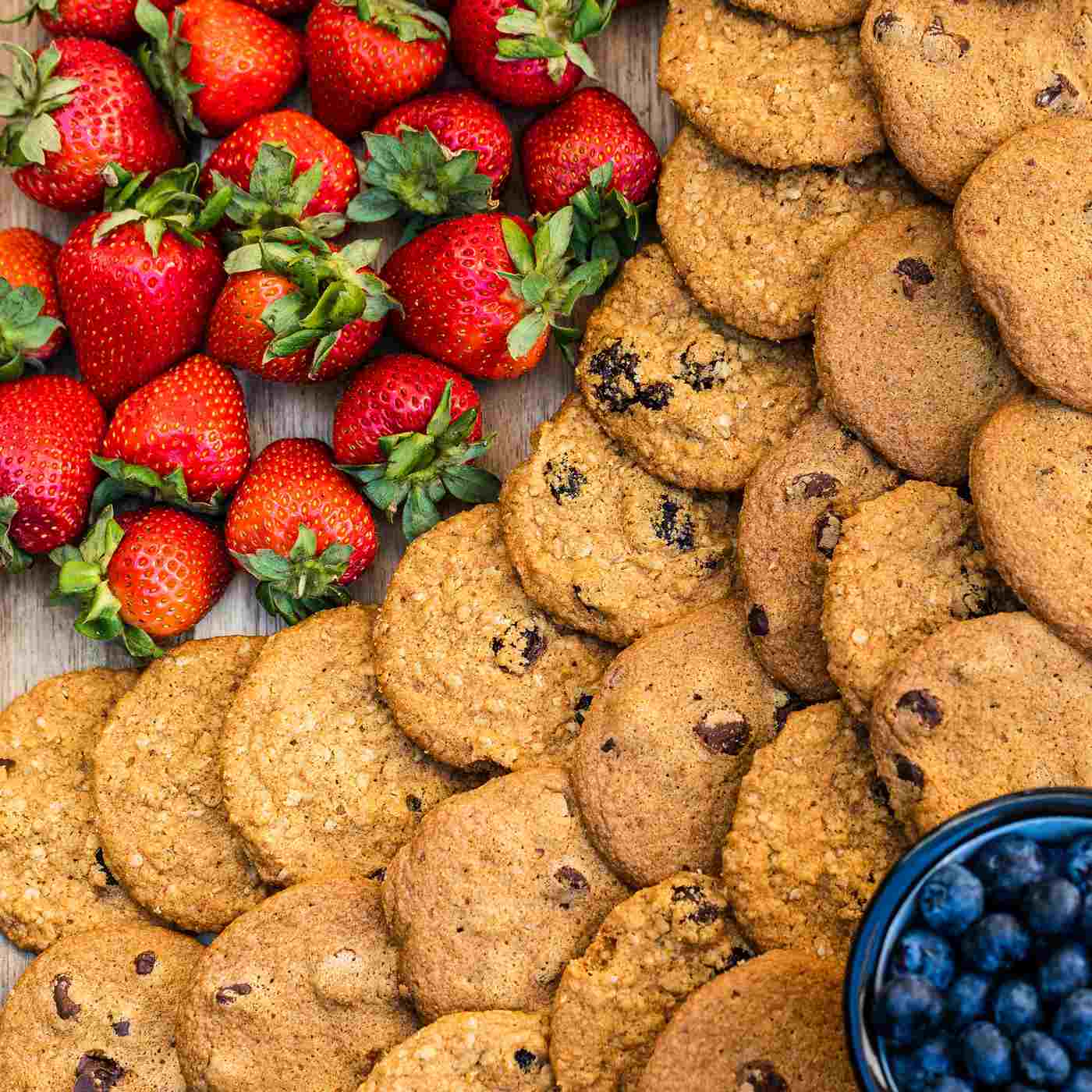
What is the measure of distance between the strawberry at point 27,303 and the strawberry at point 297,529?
44 centimetres

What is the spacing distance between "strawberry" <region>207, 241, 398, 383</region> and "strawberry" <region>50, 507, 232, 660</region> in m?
0.33

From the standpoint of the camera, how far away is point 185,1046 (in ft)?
6.80

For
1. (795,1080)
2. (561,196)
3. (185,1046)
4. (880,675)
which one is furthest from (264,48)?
(795,1080)

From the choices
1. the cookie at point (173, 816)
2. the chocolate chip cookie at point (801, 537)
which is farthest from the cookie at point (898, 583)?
the cookie at point (173, 816)

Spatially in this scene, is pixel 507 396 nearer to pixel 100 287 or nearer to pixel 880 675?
pixel 100 287

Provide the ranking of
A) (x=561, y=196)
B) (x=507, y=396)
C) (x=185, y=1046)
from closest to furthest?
(x=185, y=1046) < (x=561, y=196) < (x=507, y=396)

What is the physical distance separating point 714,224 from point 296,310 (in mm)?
687

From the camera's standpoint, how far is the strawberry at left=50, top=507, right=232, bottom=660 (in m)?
2.21

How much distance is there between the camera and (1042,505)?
176 cm

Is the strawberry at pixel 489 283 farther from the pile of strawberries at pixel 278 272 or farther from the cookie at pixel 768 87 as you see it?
the cookie at pixel 768 87

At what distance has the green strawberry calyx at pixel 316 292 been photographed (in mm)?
2115

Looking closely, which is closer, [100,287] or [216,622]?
[100,287]

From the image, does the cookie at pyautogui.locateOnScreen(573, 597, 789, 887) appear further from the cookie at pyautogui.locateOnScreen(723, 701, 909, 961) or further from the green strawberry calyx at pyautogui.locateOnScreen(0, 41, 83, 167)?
the green strawberry calyx at pyautogui.locateOnScreen(0, 41, 83, 167)

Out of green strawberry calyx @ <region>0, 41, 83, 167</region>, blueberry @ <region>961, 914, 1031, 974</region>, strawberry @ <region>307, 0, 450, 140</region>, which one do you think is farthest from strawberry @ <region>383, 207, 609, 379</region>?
blueberry @ <region>961, 914, 1031, 974</region>
